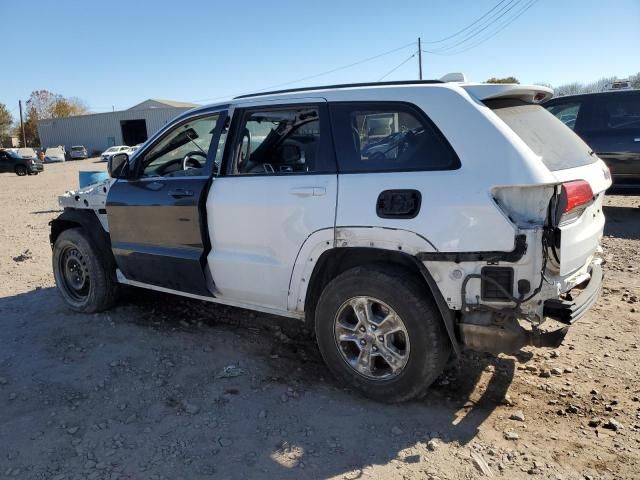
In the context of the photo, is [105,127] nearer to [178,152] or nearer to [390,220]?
[178,152]

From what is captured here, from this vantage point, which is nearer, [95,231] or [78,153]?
[95,231]

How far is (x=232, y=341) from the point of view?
442cm

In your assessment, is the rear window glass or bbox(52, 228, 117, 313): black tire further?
bbox(52, 228, 117, 313): black tire

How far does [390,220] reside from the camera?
10.2 feet

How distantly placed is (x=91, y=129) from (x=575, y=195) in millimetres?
67791

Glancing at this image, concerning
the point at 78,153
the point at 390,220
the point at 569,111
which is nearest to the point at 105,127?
the point at 78,153

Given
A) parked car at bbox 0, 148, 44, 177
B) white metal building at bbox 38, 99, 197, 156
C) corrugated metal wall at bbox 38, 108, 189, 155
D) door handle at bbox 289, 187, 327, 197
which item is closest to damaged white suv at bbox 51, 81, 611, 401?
door handle at bbox 289, 187, 327, 197

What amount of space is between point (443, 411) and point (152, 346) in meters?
2.43

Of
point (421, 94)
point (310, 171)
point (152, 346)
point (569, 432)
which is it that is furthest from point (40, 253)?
point (569, 432)

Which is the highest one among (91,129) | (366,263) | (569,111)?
(91,129)

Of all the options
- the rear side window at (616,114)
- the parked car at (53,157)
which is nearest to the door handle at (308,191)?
the rear side window at (616,114)

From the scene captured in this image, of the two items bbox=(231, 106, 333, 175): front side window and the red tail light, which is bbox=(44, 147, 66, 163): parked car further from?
the red tail light

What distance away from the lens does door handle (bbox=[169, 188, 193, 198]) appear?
402 centimetres

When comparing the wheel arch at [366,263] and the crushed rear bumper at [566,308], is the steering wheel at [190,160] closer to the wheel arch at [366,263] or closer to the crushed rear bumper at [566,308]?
the wheel arch at [366,263]
